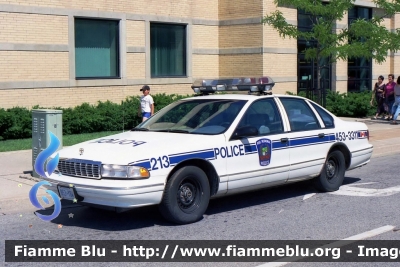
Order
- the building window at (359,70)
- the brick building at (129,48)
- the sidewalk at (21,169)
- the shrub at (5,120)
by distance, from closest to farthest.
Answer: the sidewalk at (21,169) → the shrub at (5,120) → the brick building at (129,48) → the building window at (359,70)

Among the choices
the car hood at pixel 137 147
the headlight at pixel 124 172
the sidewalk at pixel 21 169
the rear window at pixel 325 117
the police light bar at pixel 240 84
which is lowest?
the sidewalk at pixel 21 169

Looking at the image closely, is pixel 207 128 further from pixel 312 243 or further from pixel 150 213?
pixel 312 243

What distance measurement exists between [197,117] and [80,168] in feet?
6.41

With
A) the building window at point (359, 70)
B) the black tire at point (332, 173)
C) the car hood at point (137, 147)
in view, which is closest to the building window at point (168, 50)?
the building window at point (359, 70)

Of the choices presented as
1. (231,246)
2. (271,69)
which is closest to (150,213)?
(231,246)

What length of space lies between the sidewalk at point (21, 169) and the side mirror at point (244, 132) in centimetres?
306

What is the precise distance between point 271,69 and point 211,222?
14.2 m

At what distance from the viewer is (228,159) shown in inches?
341

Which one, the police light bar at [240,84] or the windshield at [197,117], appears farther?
the police light bar at [240,84]

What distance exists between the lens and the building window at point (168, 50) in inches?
838

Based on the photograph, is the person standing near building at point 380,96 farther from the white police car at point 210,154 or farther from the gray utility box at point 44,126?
the gray utility box at point 44,126

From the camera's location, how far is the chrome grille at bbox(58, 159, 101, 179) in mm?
7938

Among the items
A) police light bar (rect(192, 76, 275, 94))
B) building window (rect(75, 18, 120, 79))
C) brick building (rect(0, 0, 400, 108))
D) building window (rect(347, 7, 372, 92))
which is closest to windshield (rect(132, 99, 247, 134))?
police light bar (rect(192, 76, 275, 94))

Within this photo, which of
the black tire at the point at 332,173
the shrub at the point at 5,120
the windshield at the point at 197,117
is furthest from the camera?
the shrub at the point at 5,120
